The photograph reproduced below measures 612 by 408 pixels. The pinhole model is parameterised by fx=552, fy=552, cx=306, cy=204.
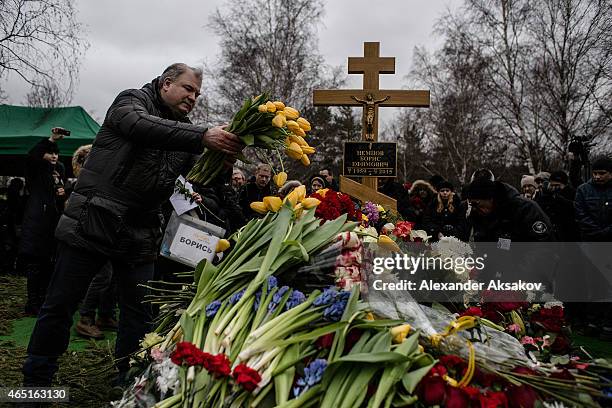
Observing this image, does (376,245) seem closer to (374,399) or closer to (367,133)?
(374,399)

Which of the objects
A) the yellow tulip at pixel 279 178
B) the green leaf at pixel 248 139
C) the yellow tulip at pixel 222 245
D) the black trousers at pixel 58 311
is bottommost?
the black trousers at pixel 58 311

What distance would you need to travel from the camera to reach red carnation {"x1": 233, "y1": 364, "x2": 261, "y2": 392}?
57.1 inches

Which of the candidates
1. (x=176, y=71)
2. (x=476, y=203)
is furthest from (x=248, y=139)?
(x=476, y=203)

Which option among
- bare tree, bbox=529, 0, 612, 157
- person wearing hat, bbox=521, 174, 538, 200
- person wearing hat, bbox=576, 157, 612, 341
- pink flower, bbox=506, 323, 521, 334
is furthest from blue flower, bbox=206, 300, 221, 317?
bare tree, bbox=529, 0, 612, 157

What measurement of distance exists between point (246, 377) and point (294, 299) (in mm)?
357

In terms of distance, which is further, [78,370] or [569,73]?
[569,73]

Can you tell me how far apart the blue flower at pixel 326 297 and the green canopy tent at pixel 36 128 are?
7490 mm

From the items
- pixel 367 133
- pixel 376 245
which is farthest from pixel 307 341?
pixel 367 133

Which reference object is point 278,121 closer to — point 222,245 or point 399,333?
point 222,245

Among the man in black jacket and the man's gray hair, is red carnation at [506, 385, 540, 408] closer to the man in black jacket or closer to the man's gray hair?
the man in black jacket

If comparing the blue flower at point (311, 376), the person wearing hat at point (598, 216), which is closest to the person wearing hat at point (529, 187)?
the person wearing hat at point (598, 216)

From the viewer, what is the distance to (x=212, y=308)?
1.80 m

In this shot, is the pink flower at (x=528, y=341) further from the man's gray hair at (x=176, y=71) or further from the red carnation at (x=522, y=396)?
the man's gray hair at (x=176, y=71)

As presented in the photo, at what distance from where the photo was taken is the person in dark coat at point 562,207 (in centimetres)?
605
